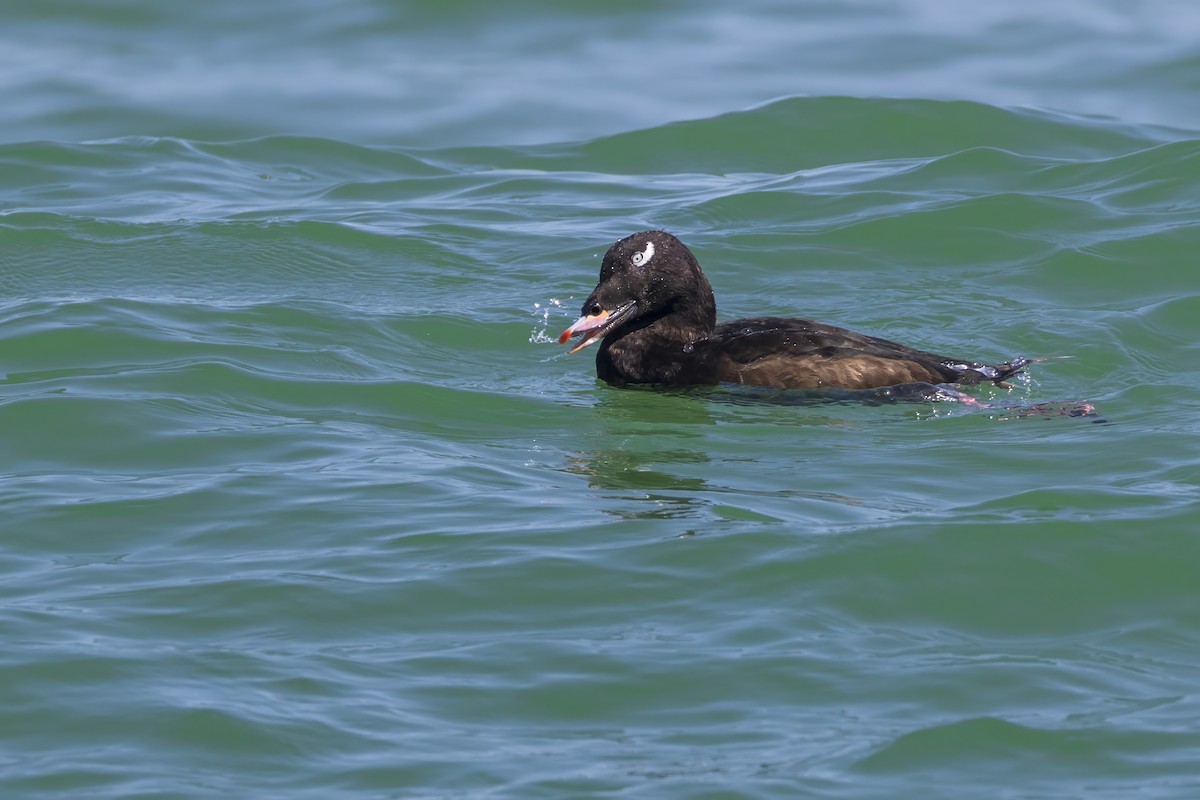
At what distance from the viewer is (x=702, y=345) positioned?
10555 millimetres

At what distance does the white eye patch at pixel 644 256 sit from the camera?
1064 cm

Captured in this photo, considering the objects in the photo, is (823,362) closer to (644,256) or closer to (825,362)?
(825,362)

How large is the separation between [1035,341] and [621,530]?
4.09 meters

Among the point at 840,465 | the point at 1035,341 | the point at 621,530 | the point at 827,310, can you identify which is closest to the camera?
the point at 621,530

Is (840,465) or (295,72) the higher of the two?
(295,72)

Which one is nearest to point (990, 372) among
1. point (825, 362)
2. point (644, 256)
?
point (825, 362)

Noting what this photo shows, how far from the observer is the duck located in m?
9.97

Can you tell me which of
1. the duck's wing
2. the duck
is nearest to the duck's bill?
the duck

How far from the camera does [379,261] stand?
1297 cm

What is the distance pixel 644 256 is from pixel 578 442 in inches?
63.3

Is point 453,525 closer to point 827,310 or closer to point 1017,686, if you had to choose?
point 1017,686

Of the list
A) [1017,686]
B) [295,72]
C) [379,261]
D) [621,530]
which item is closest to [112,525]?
[621,530]

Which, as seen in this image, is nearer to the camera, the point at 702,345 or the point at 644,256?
the point at 702,345

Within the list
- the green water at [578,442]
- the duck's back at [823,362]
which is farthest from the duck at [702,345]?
the green water at [578,442]
